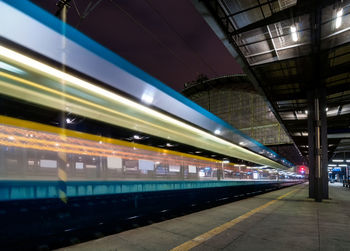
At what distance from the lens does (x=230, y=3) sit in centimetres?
621

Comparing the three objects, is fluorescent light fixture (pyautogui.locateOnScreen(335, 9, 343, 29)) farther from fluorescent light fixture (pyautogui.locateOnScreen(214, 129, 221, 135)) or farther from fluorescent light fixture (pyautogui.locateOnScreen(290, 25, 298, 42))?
fluorescent light fixture (pyautogui.locateOnScreen(214, 129, 221, 135))

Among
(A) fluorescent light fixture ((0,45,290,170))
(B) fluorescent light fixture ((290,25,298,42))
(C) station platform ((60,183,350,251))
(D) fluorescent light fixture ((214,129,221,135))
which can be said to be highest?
(B) fluorescent light fixture ((290,25,298,42))

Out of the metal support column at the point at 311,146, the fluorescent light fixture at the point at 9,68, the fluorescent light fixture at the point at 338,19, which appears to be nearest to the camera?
the fluorescent light fixture at the point at 9,68

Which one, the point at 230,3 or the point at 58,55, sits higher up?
the point at 230,3

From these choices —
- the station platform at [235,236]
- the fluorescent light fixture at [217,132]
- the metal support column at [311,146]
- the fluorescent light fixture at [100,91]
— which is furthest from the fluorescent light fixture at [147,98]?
the metal support column at [311,146]

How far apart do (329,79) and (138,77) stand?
9.88 m

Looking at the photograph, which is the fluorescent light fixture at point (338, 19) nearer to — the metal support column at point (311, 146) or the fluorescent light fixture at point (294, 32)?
the fluorescent light fixture at point (294, 32)

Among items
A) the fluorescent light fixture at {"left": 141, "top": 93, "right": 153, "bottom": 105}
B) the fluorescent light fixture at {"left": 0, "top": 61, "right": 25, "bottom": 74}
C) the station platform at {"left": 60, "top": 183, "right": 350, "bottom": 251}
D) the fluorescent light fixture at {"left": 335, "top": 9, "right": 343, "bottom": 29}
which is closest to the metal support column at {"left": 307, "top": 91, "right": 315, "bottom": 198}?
the fluorescent light fixture at {"left": 335, "top": 9, "right": 343, "bottom": 29}

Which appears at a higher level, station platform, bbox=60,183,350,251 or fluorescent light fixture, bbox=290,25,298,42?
fluorescent light fixture, bbox=290,25,298,42

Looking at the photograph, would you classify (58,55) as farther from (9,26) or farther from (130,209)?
(130,209)

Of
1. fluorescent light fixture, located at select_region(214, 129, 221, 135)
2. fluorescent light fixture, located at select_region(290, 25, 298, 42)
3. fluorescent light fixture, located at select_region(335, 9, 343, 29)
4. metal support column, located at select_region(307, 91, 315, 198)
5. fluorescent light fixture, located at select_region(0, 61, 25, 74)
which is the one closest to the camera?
fluorescent light fixture, located at select_region(0, 61, 25, 74)

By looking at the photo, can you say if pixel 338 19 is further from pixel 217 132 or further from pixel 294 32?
pixel 217 132

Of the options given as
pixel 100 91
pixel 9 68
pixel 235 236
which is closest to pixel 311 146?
pixel 235 236

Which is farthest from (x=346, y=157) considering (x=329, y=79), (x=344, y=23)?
(x=344, y=23)
